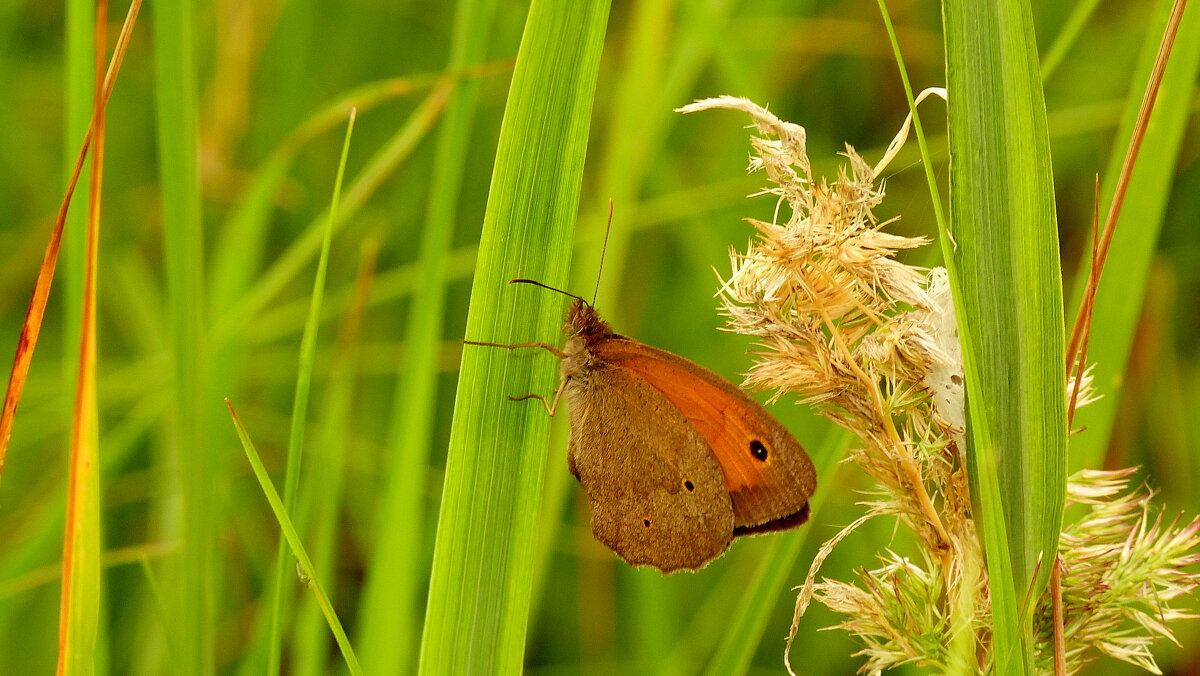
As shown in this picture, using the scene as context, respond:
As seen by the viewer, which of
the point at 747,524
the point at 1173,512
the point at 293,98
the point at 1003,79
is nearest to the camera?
the point at 1003,79

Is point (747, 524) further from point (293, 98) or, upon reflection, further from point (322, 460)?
point (293, 98)

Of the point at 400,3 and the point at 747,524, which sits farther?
the point at 400,3

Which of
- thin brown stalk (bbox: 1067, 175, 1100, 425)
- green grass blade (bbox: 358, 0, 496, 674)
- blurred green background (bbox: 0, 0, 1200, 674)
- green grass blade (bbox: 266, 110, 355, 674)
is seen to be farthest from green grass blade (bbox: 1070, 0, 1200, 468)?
green grass blade (bbox: 266, 110, 355, 674)

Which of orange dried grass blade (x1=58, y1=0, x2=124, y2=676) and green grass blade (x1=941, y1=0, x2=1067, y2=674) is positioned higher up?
green grass blade (x1=941, y1=0, x2=1067, y2=674)

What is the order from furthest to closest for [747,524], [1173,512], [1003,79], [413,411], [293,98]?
[293,98]
[1173,512]
[413,411]
[747,524]
[1003,79]

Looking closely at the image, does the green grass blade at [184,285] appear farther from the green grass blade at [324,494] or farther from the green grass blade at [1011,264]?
the green grass blade at [1011,264]

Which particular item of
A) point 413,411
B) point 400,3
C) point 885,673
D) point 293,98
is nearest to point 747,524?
point 413,411

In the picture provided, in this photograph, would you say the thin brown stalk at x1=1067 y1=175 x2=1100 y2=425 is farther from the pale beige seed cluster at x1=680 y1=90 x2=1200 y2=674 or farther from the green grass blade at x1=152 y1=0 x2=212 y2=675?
the green grass blade at x1=152 y1=0 x2=212 y2=675

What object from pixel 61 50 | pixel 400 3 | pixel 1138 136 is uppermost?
pixel 400 3
